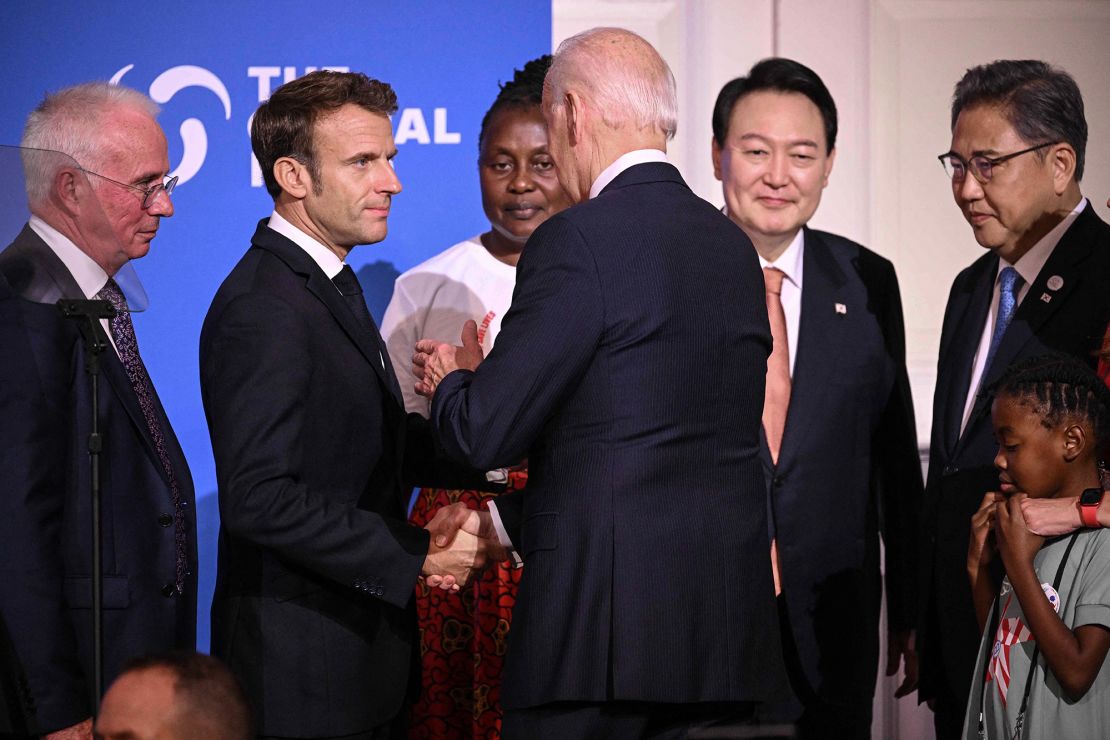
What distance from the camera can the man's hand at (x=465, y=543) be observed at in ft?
9.43

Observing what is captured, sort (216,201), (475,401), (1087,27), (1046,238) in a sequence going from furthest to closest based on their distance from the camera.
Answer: (1087,27)
(216,201)
(1046,238)
(475,401)

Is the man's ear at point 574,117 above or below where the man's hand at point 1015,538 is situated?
above

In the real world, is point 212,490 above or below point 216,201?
below

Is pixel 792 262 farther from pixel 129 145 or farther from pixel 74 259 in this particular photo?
pixel 74 259

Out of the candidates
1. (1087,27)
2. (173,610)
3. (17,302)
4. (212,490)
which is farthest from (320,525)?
(1087,27)

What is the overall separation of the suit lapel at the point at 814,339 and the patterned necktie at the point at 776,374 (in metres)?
0.04

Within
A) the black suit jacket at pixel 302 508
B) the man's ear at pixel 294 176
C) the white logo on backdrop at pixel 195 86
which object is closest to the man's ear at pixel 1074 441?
the black suit jacket at pixel 302 508

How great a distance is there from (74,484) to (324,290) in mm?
652

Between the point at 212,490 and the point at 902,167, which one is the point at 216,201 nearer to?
the point at 212,490

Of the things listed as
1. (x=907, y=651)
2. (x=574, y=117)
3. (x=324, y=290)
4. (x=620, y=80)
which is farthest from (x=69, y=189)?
(x=907, y=651)

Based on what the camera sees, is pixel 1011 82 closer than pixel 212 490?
Yes

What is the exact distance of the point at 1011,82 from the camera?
11.7ft

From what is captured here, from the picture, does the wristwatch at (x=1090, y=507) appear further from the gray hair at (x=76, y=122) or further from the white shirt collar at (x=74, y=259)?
the gray hair at (x=76, y=122)

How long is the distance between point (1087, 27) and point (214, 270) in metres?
3.55
